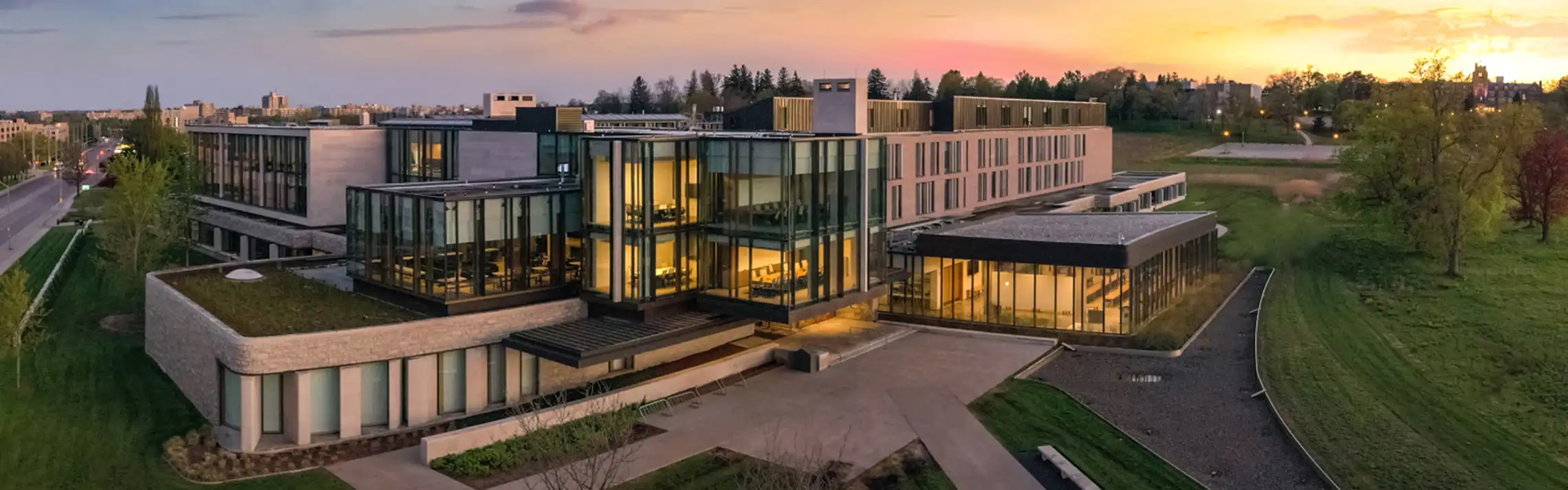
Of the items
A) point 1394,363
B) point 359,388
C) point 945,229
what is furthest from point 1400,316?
point 359,388

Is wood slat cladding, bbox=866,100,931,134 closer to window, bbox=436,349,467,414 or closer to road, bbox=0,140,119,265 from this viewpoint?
window, bbox=436,349,467,414

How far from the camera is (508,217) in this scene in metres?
Answer: 29.2

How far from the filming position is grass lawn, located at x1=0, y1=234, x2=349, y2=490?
21922 mm

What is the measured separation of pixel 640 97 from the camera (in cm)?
16700

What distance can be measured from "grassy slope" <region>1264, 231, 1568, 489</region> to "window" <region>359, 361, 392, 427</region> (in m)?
20.8

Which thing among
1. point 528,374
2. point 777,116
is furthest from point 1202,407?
point 777,116

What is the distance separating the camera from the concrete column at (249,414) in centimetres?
2350

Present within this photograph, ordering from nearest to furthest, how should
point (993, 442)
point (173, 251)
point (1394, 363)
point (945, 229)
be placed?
point (993, 442), point (1394, 363), point (945, 229), point (173, 251)

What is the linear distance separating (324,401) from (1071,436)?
16845mm

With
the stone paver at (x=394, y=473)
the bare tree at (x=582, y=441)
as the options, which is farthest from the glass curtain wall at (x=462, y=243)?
the stone paver at (x=394, y=473)

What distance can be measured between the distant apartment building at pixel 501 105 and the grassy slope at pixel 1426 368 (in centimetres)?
3671

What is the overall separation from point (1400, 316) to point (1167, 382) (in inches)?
617

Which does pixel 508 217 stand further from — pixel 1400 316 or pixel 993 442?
pixel 1400 316

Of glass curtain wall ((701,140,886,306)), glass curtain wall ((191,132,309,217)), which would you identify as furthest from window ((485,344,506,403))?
glass curtain wall ((191,132,309,217))
